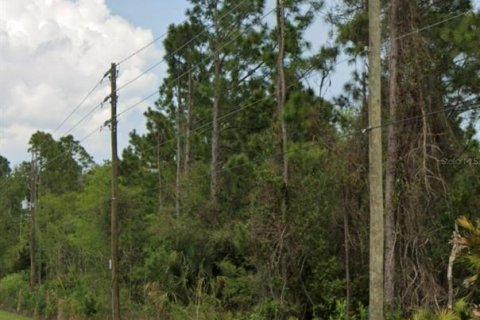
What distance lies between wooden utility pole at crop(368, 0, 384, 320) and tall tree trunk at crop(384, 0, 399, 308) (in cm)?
481

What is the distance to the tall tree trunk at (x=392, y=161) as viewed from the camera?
15.8 m

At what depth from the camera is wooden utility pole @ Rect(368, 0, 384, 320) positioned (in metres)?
10.7

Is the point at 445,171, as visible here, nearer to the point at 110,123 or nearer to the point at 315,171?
the point at 315,171

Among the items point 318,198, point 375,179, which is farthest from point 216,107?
point 375,179

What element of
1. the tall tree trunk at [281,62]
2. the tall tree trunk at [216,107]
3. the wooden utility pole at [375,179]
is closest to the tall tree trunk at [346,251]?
the tall tree trunk at [281,62]

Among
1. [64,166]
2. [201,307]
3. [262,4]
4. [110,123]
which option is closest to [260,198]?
[201,307]

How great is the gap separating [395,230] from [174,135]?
25.8m

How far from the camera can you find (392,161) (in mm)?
16266

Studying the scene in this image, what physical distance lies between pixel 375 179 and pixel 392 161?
18.3ft

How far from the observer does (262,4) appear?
28656 mm

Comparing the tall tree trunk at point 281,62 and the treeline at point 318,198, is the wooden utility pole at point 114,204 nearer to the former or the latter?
the treeline at point 318,198

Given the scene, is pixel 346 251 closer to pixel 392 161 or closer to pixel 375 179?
pixel 392 161

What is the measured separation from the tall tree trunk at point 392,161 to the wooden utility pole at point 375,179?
190 inches

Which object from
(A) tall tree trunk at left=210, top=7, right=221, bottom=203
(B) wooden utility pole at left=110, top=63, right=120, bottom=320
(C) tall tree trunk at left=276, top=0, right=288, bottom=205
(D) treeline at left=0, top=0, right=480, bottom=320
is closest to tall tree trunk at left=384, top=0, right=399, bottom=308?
(D) treeline at left=0, top=0, right=480, bottom=320
